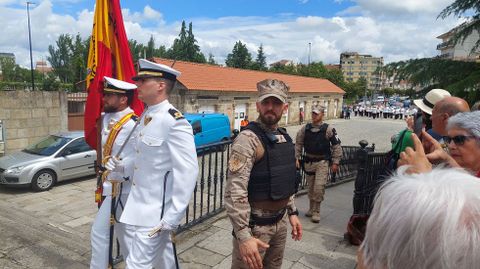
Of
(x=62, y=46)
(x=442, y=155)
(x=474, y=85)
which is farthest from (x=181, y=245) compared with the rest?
(x=62, y=46)

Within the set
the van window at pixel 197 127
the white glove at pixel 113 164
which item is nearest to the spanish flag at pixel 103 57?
the white glove at pixel 113 164

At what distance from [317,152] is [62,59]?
76.0 meters

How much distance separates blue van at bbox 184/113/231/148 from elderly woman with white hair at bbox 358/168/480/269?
44.1 feet

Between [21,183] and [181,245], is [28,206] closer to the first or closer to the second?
[21,183]

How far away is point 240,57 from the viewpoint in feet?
211

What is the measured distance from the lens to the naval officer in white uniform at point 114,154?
2770mm

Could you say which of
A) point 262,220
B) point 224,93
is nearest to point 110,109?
point 262,220

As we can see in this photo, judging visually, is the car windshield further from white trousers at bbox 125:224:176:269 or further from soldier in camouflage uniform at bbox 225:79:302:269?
soldier in camouflage uniform at bbox 225:79:302:269

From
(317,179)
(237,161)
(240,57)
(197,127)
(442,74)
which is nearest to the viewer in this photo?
(237,161)

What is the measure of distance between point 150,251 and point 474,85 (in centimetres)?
657

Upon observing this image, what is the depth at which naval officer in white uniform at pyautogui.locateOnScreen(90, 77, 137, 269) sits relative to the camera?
2.77m

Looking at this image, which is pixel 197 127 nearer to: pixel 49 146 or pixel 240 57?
pixel 49 146

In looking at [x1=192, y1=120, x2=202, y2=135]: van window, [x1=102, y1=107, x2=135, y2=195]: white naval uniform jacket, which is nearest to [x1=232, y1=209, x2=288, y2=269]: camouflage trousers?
[x1=102, y1=107, x2=135, y2=195]: white naval uniform jacket

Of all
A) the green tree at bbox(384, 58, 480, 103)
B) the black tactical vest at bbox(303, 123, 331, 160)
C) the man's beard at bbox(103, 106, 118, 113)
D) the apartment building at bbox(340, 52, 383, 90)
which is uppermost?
the apartment building at bbox(340, 52, 383, 90)
